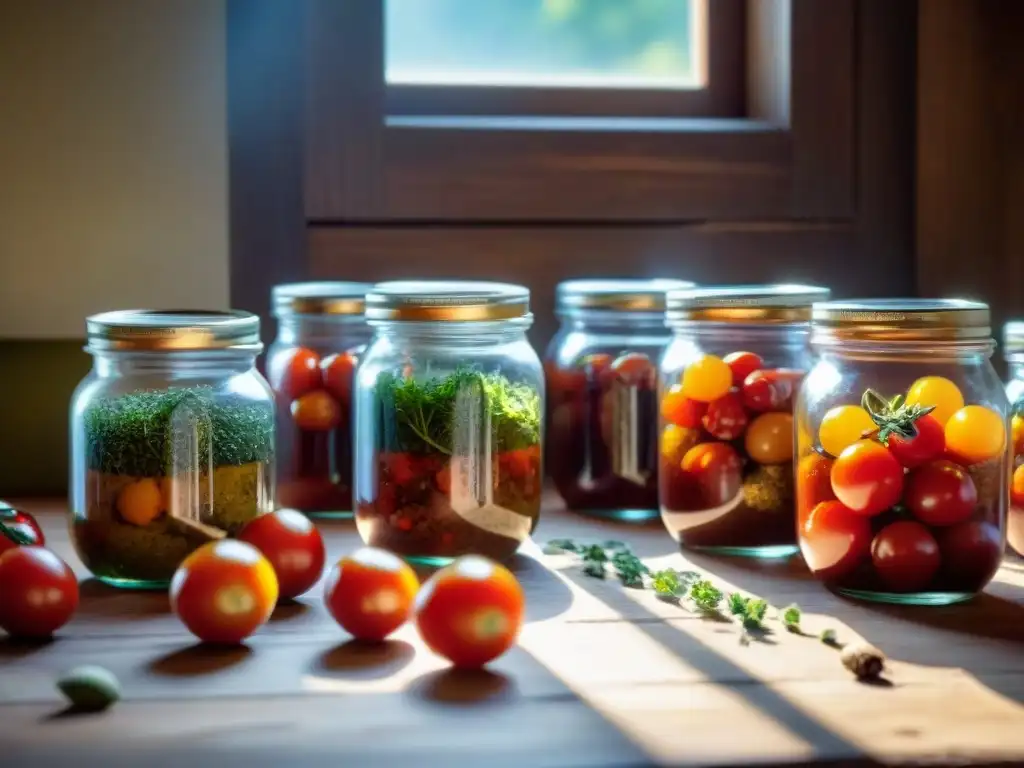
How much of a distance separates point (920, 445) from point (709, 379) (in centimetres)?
24

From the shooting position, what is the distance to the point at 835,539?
1082 millimetres

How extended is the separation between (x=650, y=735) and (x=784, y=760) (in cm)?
8

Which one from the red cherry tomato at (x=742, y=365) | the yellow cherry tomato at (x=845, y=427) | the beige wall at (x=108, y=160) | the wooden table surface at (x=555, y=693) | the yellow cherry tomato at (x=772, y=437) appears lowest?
the wooden table surface at (x=555, y=693)

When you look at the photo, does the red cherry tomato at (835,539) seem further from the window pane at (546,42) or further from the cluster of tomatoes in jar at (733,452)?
the window pane at (546,42)

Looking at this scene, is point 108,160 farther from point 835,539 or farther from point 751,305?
point 835,539

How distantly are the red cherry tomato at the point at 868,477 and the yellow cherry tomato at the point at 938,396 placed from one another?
0.20 ft

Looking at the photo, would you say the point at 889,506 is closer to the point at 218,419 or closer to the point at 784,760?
the point at 784,760

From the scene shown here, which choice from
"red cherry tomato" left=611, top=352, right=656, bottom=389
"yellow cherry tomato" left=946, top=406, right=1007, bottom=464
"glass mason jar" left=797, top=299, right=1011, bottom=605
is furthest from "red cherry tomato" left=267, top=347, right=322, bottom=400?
"yellow cherry tomato" left=946, top=406, right=1007, bottom=464

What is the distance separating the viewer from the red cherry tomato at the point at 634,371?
1.45 m

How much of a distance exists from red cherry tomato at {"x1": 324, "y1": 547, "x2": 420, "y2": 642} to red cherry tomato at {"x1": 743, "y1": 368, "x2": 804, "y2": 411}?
396 millimetres

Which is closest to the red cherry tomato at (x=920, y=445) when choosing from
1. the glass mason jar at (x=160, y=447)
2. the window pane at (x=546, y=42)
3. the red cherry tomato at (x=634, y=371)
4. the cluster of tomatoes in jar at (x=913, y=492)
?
the cluster of tomatoes in jar at (x=913, y=492)

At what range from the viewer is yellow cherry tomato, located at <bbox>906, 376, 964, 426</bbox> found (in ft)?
3.52

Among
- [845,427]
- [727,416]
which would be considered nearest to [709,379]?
[727,416]

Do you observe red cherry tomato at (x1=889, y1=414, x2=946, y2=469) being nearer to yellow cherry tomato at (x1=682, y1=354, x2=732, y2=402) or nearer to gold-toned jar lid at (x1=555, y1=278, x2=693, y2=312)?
yellow cherry tomato at (x1=682, y1=354, x2=732, y2=402)
